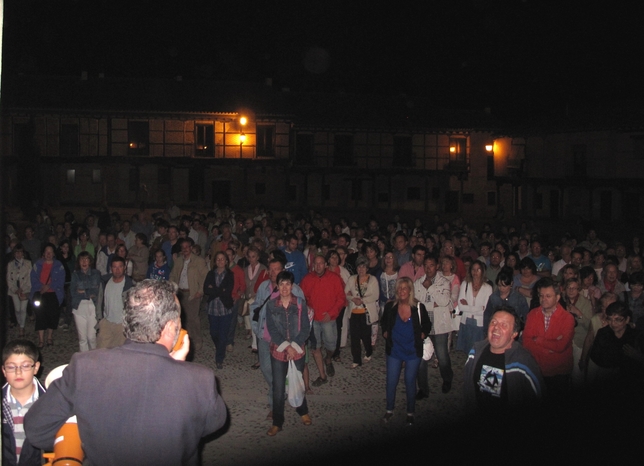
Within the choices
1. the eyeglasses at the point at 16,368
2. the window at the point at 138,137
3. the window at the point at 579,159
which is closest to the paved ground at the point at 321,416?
the eyeglasses at the point at 16,368

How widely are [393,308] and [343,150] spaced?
3707 centimetres

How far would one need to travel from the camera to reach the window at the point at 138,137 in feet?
130

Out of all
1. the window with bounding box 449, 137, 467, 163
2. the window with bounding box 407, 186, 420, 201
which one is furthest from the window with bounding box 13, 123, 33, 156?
the window with bounding box 449, 137, 467, 163

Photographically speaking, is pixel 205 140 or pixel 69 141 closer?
pixel 69 141

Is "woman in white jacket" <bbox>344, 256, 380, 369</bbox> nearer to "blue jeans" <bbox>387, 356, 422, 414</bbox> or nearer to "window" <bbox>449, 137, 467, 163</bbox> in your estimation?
"blue jeans" <bbox>387, 356, 422, 414</bbox>

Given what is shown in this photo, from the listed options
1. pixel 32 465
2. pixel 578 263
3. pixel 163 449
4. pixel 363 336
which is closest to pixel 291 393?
pixel 363 336

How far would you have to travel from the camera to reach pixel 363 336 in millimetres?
9578

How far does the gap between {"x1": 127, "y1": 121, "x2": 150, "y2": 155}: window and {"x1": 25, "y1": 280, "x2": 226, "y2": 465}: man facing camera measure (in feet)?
127

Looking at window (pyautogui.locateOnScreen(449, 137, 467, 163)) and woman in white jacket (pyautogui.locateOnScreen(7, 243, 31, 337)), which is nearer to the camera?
woman in white jacket (pyautogui.locateOnScreen(7, 243, 31, 337))

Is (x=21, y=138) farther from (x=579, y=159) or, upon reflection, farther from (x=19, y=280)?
(x=579, y=159)

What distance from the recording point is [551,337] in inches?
247

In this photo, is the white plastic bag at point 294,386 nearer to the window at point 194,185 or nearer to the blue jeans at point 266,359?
the blue jeans at point 266,359

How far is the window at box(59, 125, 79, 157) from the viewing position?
127ft

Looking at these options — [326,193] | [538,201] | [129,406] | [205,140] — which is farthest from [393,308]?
[538,201]
